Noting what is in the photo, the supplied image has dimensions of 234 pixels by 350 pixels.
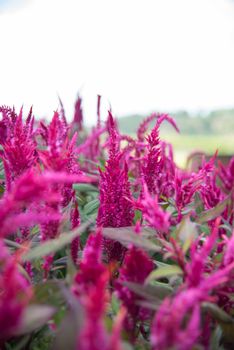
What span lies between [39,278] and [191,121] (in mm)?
5156

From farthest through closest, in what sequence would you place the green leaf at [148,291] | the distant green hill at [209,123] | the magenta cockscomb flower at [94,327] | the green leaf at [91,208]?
the distant green hill at [209,123]
the green leaf at [91,208]
the green leaf at [148,291]
the magenta cockscomb flower at [94,327]

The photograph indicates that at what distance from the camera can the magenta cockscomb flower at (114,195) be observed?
1.60 feet

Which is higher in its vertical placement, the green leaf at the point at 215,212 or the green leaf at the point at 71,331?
the green leaf at the point at 215,212

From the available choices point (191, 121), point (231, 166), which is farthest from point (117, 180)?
point (191, 121)

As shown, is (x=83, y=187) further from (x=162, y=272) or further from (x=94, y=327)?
(x=94, y=327)

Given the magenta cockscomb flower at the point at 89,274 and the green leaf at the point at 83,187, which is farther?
the green leaf at the point at 83,187

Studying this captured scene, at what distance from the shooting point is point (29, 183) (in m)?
0.30

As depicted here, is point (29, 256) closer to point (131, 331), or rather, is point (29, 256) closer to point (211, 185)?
point (131, 331)

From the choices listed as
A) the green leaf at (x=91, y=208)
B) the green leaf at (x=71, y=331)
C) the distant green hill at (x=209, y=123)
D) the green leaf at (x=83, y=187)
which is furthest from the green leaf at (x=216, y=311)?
the distant green hill at (x=209, y=123)

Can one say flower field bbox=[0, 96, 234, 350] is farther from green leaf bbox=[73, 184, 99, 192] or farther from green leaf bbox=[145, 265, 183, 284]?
green leaf bbox=[73, 184, 99, 192]

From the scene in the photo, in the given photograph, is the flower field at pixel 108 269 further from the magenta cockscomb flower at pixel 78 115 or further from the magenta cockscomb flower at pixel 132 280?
the magenta cockscomb flower at pixel 78 115

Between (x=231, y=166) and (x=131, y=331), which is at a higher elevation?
(x=231, y=166)

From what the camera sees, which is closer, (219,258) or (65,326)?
(65,326)

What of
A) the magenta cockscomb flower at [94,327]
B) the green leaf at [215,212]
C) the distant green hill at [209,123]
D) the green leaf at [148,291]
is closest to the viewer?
the magenta cockscomb flower at [94,327]
